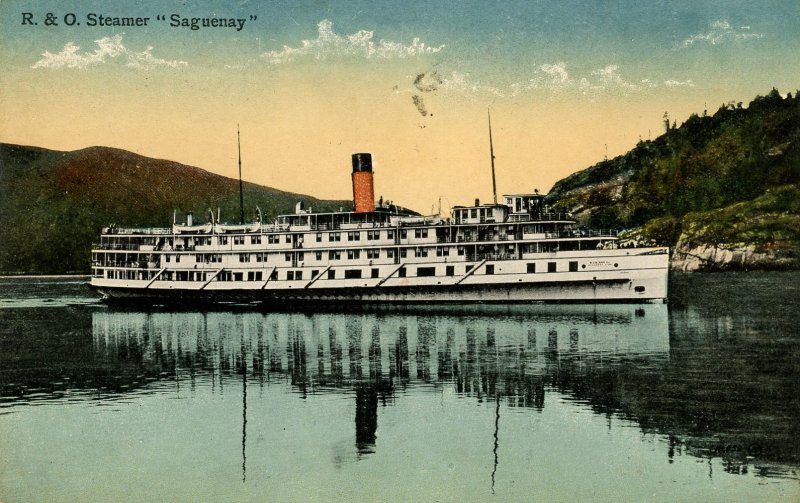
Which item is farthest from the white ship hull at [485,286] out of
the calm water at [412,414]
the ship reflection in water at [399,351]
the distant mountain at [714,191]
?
the distant mountain at [714,191]

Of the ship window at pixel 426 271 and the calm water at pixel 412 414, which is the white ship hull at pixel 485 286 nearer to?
the ship window at pixel 426 271

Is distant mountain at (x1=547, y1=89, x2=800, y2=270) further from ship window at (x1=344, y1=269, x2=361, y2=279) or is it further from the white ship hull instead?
ship window at (x1=344, y1=269, x2=361, y2=279)

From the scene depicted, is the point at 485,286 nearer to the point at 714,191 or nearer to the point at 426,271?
the point at 426,271

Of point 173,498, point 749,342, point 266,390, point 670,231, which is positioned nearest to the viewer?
point 173,498

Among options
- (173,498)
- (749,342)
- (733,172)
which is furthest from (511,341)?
(733,172)

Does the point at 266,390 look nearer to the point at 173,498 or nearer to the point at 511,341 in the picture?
the point at 173,498

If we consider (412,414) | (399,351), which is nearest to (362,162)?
→ (399,351)

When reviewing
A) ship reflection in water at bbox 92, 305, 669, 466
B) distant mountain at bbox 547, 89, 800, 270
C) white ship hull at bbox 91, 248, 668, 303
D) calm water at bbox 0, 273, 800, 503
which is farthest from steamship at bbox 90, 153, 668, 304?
distant mountain at bbox 547, 89, 800, 270
